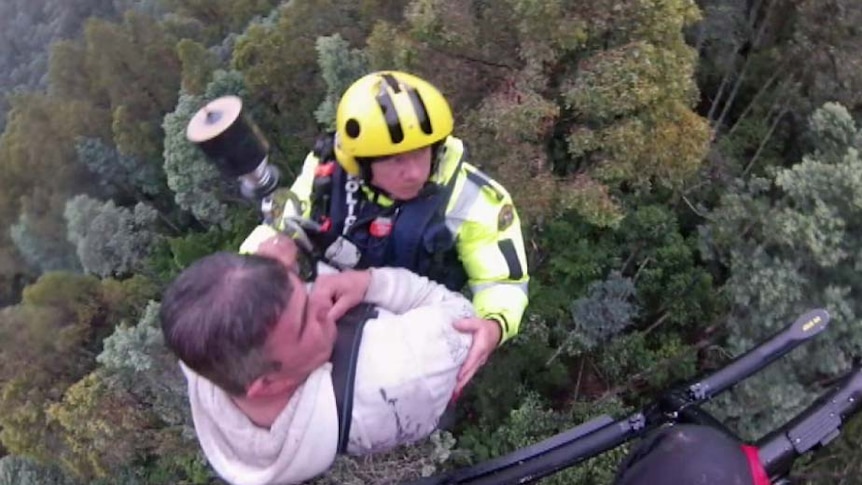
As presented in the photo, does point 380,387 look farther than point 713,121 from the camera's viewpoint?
No

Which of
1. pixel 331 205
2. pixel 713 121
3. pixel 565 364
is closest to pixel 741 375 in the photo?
pixel 331 205

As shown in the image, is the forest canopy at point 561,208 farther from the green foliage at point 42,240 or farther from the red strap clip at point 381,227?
the red strap clip at point 381,227

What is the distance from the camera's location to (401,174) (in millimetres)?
2371

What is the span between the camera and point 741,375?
84.3 inches

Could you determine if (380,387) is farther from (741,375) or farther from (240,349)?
(741,375)

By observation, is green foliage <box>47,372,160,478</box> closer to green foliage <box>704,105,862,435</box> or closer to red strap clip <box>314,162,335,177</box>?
green foliage <box>704,105,862,435</box>

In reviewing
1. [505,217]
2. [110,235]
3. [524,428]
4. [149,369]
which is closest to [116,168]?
[110,235]

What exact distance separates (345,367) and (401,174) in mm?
862

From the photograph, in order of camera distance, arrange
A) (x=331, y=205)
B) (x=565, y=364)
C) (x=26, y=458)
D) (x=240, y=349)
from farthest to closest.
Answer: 1. (x=26, y=458)
2. (x=565, y=364)
3. (x=331, y=205)
4. (x=240, y=349)

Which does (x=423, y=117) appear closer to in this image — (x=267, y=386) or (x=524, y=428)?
(x=267, y=386)

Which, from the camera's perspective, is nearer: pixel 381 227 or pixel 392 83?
pixel 381 227

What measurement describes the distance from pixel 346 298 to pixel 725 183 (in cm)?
549

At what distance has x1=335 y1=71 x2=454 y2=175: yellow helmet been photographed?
2383 millimetres

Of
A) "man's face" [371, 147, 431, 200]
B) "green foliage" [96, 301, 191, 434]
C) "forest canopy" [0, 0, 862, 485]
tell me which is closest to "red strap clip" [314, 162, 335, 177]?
"man's face" [371, 147, 431, 200]
